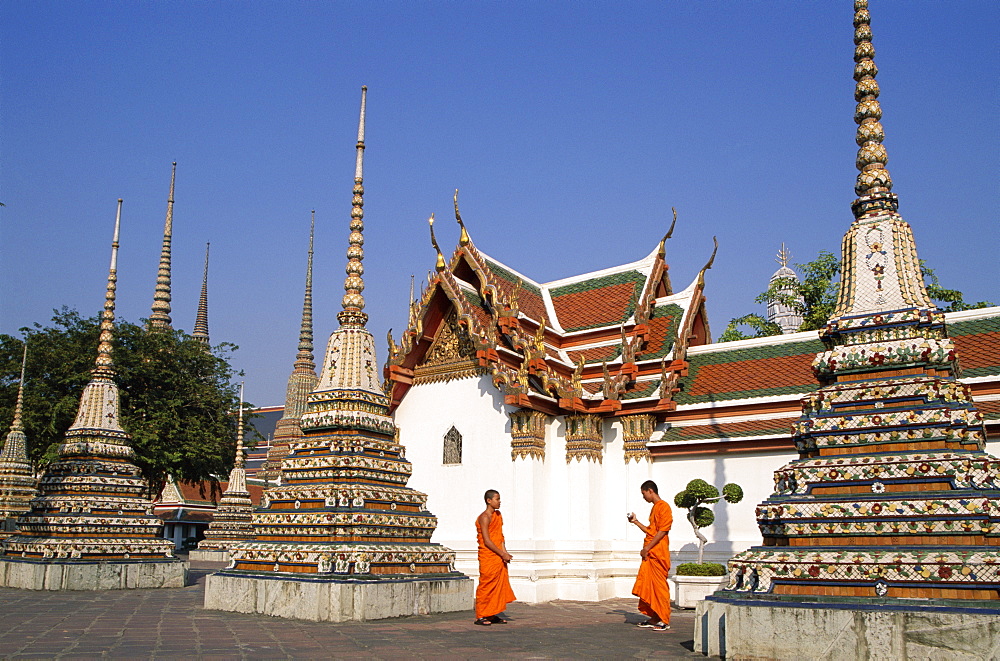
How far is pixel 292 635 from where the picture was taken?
8180 mm

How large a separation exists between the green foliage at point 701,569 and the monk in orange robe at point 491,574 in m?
4.69

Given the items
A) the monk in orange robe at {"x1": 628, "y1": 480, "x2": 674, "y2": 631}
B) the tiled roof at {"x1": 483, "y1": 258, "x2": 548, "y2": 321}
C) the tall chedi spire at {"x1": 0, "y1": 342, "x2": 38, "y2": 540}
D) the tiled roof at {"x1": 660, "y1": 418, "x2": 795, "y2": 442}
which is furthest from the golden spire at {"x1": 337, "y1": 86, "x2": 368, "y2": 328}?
the tall chedi spire at {"x1": 0, "y1": 342, "x2": 38, "y2": 540}

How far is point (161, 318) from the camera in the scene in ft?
188

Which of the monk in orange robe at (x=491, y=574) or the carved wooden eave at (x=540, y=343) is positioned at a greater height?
the carved wooden eave at (x=540, y=343)

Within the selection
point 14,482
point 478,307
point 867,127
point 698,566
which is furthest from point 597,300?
point 14,482

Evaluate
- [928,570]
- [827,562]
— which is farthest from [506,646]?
[928,570]

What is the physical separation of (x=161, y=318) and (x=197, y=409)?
29.2 metres

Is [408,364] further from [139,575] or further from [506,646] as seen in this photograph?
[506,646]

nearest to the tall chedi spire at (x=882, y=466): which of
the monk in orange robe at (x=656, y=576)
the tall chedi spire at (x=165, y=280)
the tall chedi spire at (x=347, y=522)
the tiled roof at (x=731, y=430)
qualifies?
the monk in orange robe at (x=656, y=576)

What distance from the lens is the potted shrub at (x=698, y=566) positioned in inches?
517

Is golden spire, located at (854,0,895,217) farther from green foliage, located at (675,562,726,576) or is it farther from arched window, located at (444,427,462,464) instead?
arched window, located at (444,427,462,464)

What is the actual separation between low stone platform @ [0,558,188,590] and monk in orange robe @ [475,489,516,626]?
26.0 ft

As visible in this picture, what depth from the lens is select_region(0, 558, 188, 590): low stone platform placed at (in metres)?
13.9

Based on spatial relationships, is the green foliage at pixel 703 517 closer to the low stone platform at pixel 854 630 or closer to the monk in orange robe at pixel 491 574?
the monk in orange robe at pixel 491 574
